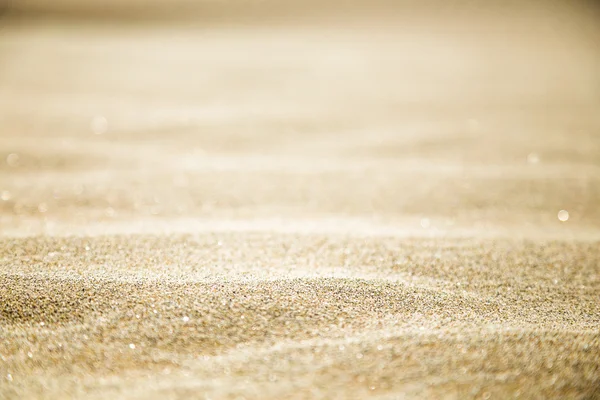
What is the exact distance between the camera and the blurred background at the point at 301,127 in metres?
1.87

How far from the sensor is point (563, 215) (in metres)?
1.84

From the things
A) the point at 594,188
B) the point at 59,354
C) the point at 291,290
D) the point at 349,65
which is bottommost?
the point at 59,354

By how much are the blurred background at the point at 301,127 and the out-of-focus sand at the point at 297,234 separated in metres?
0.01

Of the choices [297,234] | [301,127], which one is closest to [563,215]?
[297,234]

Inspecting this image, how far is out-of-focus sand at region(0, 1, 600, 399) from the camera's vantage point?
3.23ft

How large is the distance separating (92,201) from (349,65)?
3.09 metres

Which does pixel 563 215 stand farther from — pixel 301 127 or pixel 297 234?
pixel 301 127

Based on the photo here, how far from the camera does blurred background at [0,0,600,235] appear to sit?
1.87 meters

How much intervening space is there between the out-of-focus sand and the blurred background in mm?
15

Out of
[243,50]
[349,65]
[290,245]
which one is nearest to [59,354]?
[290,245]

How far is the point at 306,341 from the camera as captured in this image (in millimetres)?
1037

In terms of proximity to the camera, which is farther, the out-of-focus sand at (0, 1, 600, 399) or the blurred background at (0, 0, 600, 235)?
the blurred background at (0, 0, 600, 235)

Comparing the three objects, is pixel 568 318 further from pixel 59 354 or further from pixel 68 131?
pixel 68 131

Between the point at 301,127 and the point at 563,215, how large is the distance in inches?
55.2
